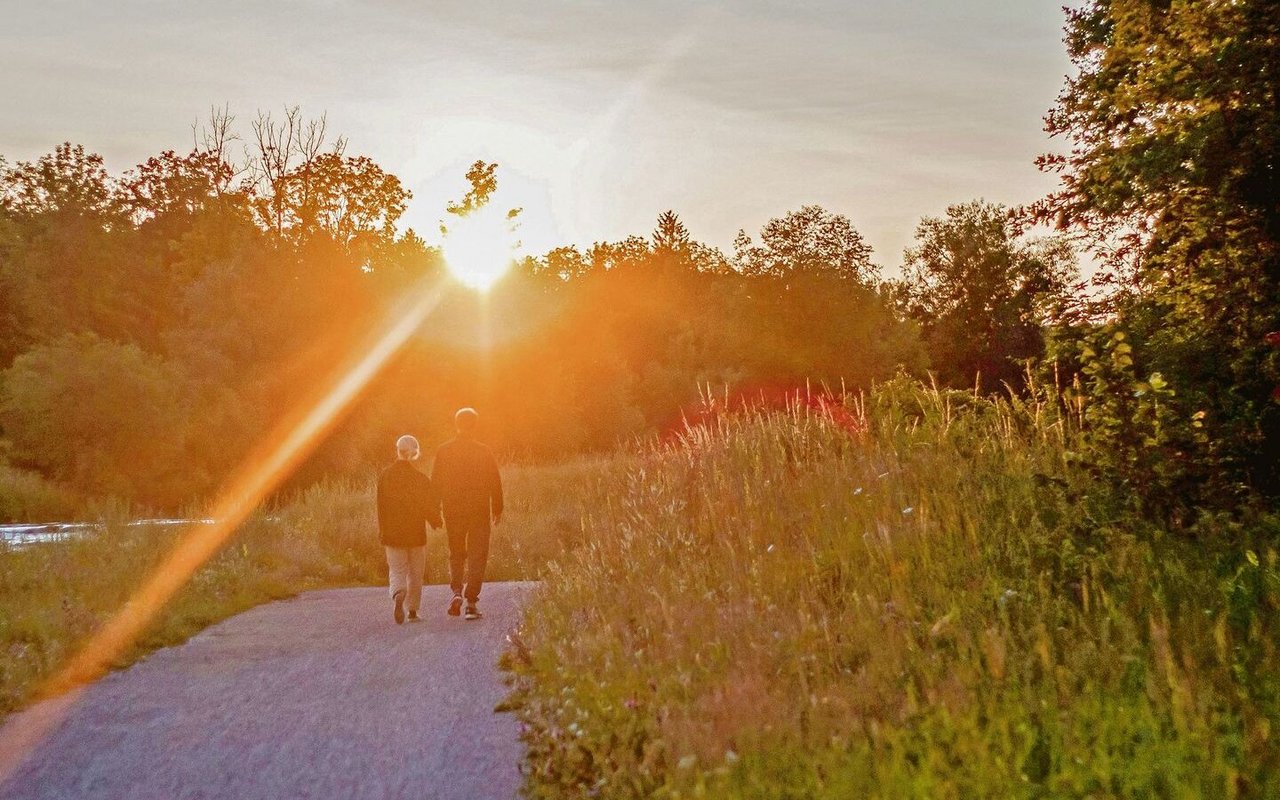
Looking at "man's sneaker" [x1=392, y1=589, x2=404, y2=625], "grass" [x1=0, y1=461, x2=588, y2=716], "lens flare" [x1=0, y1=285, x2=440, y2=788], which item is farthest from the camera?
"man's sneaker" [x1=392, y1=589, x2=404, y2=625]

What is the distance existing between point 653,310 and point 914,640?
56708 mm

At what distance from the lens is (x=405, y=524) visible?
1252 centimetres

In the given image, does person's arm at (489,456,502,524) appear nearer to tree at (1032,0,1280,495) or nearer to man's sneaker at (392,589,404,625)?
man's sneaker at (392,589,404,625)

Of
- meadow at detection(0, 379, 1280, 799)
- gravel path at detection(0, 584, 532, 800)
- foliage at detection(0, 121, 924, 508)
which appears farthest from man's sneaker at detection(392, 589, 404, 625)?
foliage at detection(0, 121, 924, 508)

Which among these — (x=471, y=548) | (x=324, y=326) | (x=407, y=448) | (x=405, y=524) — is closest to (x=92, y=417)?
(x=324, y=326)

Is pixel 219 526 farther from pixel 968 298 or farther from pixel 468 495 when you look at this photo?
pixel 968 298

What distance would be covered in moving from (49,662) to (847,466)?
6.94 metres

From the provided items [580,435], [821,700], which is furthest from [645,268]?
[821,700]

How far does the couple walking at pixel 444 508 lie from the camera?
12.5 metres

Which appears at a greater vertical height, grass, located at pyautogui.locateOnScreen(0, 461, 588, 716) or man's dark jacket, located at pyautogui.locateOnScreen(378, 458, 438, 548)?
man's dark jacket, located at pyautogui.locateOnScreen(378, 458, 438, 548)

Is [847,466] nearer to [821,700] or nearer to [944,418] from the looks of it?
[944,418]

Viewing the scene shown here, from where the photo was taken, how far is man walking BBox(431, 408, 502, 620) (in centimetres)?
1255

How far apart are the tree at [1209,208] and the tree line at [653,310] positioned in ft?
0.08

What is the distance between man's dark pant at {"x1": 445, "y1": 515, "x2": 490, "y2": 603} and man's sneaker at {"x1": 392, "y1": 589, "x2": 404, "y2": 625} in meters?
0.68
